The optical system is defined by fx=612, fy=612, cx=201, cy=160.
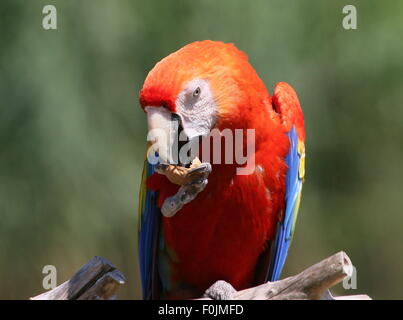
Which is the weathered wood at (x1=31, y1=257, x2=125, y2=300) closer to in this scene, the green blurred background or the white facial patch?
the white facial patch

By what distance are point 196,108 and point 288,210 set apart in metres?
0.55

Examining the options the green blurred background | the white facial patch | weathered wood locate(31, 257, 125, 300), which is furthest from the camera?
the green blurred background

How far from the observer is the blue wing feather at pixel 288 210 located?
6.77 ft

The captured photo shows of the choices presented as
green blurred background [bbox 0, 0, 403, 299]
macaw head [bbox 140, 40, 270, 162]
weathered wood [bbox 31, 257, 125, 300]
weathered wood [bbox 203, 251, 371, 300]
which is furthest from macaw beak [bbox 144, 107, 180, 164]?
green blurred background [bbox 0, 0, 403, 299]

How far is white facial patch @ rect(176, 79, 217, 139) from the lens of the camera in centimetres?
171

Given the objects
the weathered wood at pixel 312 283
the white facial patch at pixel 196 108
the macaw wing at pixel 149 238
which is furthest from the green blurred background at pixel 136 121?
the weathered wood at pixel 312 283

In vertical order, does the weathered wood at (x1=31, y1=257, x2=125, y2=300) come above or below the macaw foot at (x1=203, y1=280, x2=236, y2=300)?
above

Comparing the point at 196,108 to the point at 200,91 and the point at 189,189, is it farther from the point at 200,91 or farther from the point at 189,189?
the point at 189,189

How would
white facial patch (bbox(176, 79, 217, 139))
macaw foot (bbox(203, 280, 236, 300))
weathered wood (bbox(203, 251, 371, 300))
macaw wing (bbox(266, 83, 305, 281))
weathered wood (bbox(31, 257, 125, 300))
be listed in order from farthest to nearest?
1. macaw wing (bbox(266, 83, 305, 281))
2. macaw foot (bbox(203, 280, 236, 300))
3. white facial patch (bbox(176, 79, 217, 139))
4. weathered wood (bbox(31, 257, 125, 300))
5. weathered wood (bbox(203, 251, 371, 300))

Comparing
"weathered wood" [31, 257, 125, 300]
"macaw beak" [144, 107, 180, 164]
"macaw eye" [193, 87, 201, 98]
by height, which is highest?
"macaw eye" [193, 87, 201, 98]

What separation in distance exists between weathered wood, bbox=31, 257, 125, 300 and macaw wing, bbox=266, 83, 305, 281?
659 millimetres

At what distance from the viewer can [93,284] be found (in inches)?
64.1
